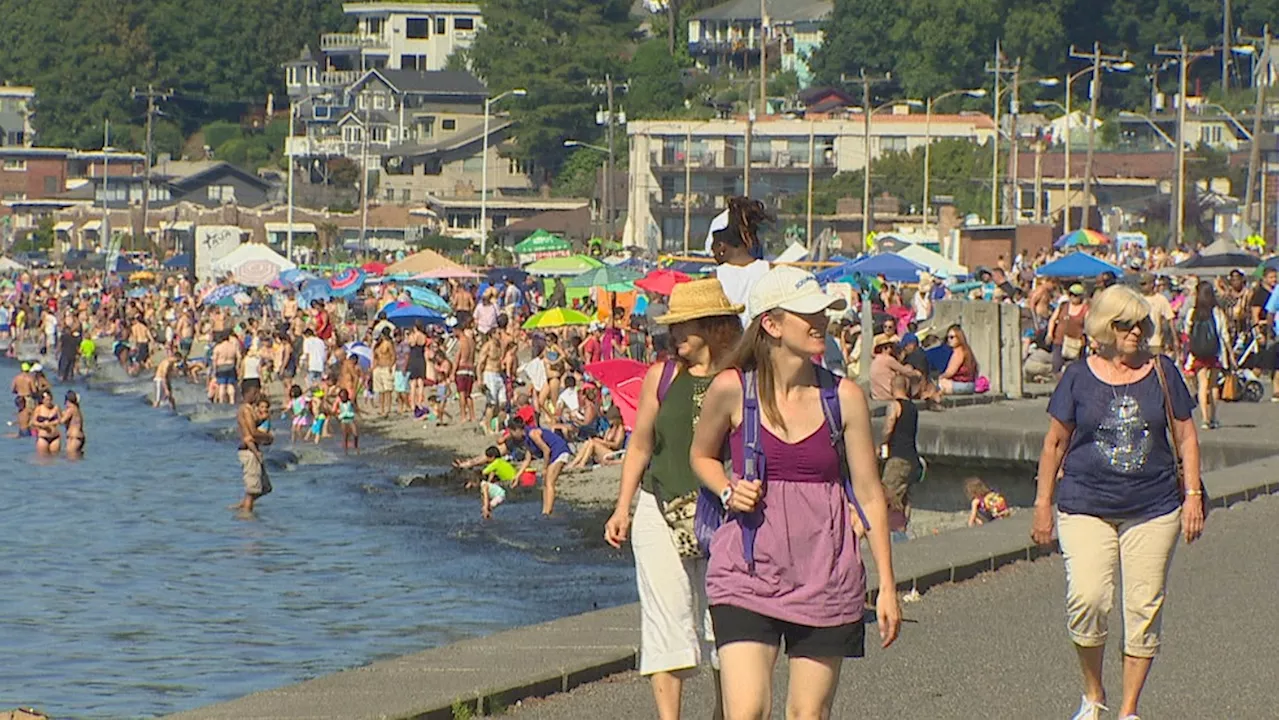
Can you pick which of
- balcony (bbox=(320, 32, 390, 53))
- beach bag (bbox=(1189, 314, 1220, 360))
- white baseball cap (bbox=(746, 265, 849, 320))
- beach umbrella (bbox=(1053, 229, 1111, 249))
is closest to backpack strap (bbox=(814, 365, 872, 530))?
white baseball cap (bbox=(746, 265, 849, 320))

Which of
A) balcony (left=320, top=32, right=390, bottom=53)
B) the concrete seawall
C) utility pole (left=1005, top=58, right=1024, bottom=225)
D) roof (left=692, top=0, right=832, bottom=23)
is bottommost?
the concrete seawall

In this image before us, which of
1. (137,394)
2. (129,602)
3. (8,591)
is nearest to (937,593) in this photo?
(129,602)

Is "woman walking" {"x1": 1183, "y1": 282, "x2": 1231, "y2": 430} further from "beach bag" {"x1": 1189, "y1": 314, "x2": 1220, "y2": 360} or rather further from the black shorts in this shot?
the black shorts

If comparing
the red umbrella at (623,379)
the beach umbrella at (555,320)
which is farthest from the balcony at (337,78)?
the red umbrella at (623,379)

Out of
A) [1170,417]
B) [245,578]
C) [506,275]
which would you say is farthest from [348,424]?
[506,275]

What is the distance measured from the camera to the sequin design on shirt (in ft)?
24.4

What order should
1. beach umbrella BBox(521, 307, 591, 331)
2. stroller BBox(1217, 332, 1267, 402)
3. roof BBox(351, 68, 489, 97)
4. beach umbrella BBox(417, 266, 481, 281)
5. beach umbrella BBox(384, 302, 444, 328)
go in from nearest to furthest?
stroller BBox(1217, 332, 1267, 402)
beach umbrella BBox(521, 307, 591, 331)
beach umbrella BBox(384, 302, 444, 328)
beach umbrella BBox(417, 266, 481, 281)
roof BBox(351, 68, 489, 97)

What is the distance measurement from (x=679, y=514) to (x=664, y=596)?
0.83ft

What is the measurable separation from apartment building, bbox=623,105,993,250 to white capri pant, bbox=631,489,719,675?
80.0 meters

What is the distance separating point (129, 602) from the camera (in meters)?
18.8

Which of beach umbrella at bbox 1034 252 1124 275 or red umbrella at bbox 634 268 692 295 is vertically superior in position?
beach umbrella at bbox 1034 252 1124 275

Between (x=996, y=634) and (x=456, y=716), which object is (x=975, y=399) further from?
(x=456, y=716)

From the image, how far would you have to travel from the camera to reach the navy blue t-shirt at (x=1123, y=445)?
7.45 meters

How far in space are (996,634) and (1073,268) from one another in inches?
896
